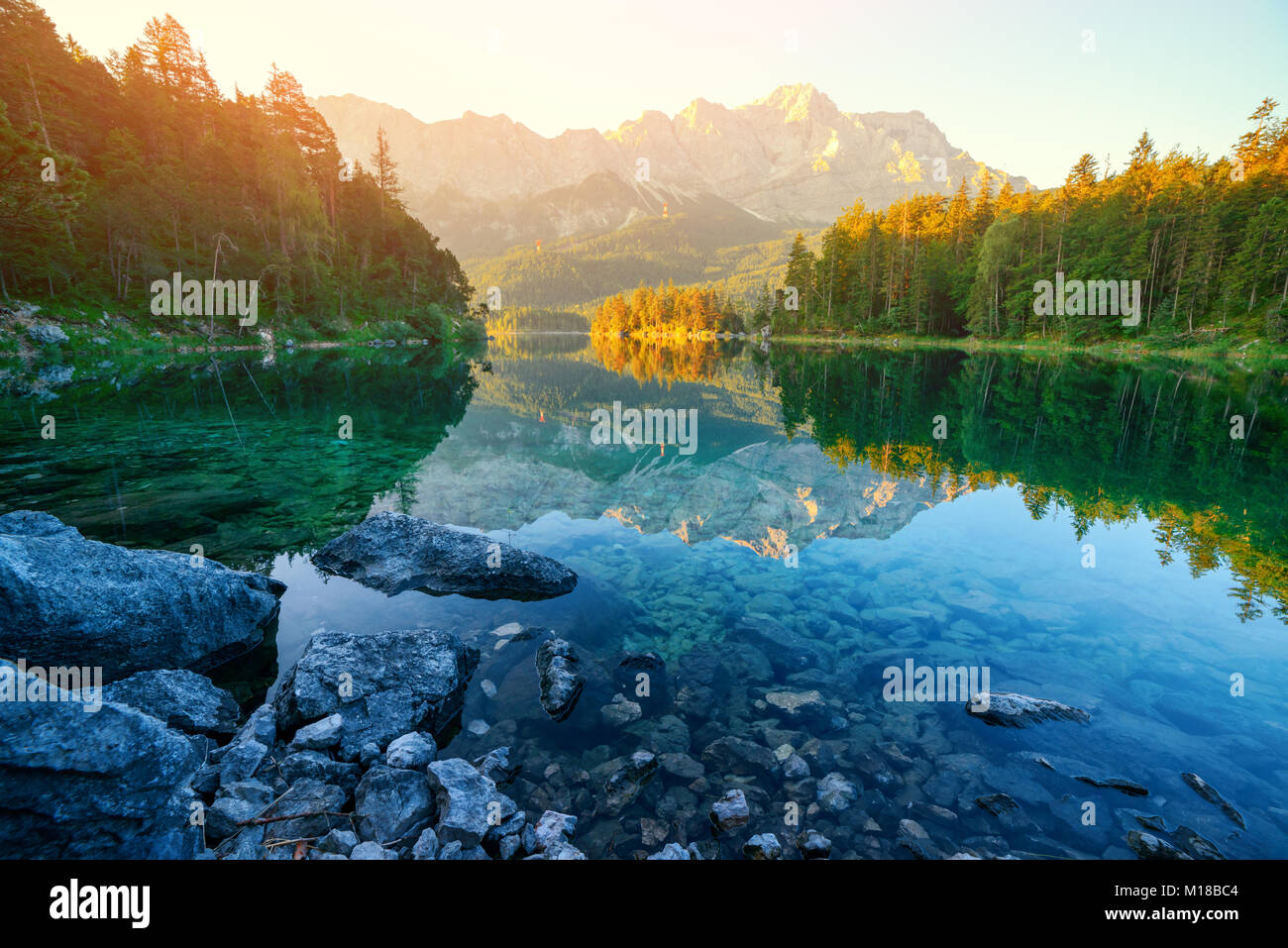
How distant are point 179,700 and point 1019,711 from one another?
11385mm

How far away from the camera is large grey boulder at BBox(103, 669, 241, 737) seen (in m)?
6.63

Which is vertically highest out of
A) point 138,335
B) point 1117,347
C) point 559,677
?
point 1117,347

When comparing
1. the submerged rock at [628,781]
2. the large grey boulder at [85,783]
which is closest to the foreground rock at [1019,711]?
the submerged rock at [628,781]

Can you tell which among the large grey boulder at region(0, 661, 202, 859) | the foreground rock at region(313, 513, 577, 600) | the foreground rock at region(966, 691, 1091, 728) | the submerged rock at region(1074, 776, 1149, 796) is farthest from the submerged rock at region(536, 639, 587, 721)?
the submerged rock at region(1074, 776, 1149, 796)

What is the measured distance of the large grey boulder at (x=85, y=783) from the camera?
151 inches

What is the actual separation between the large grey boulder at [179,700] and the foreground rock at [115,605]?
0.98 meters

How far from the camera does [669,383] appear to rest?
50875mm

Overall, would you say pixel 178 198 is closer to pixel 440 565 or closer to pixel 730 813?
pixel 440 565

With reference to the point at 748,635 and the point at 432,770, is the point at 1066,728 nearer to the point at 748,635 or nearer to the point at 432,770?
the point at 748,635

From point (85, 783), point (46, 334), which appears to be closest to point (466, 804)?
point (85, 783)

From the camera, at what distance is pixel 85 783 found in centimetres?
409

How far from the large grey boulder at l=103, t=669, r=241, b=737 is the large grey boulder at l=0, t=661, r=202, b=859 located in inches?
103

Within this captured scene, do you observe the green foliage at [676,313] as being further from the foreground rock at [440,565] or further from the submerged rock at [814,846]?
the submerged rock at [814,846]

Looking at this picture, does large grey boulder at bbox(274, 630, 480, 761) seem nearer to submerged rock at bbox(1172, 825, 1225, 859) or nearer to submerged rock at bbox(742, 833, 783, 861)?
submerged rock at bbox(742, 833, 783, 861)
